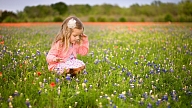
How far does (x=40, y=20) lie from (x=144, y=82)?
3575 centimetres

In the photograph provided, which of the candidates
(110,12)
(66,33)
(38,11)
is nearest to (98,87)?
(66,33)

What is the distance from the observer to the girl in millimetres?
4867

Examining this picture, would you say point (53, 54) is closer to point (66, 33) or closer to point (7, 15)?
point (66, 33)

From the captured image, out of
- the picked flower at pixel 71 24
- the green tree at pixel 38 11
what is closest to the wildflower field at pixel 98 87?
the picked flower at pixel 71 24

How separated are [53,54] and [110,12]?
4776 cm

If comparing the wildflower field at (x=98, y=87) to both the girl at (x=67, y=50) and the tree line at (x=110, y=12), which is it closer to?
the girl at (x=67, y=50)

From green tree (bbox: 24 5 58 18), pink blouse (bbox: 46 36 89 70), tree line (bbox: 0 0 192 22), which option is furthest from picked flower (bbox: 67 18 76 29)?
green tree (bbox: 24 5 58 18)

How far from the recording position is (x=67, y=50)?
5.15 meters

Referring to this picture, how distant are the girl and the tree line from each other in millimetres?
29159

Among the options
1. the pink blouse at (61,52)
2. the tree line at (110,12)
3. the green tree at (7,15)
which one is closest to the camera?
the pink blouse at (61,52)

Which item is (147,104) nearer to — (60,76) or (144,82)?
(144,82)

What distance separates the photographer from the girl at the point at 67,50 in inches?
192

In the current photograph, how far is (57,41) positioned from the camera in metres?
5.17

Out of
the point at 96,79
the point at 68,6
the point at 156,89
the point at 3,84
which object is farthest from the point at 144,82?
the point at 68,6
